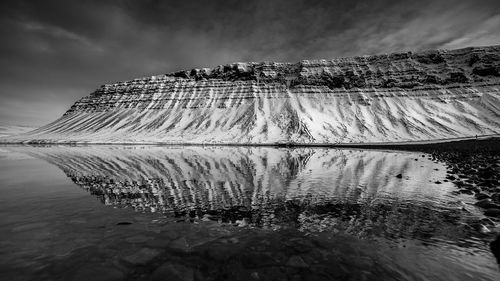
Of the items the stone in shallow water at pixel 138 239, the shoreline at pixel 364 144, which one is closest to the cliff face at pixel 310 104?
the shoreline at pixel 364 144

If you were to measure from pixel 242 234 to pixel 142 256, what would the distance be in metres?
4.25

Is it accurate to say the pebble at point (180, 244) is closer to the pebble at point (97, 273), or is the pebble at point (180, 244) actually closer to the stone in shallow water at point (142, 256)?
the stone in shallow water at point (142, 256)

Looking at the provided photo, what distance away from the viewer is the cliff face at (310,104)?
396 feet

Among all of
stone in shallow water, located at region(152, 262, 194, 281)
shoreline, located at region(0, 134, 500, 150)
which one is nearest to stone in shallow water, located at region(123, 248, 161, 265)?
stone in shallow water, located at region(152, 262, 194, 281)

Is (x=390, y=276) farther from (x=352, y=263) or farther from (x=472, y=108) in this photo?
(x=472, y=108)

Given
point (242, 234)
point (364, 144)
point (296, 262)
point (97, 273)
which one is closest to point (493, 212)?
point (296, 262)

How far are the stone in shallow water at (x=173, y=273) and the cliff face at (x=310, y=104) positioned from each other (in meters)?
107

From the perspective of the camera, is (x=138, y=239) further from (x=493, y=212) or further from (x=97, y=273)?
(x=493, y=212)

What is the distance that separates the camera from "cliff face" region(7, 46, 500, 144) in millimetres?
120625

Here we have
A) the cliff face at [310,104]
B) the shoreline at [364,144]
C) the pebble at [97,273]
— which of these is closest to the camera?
the pebble at [97,273]

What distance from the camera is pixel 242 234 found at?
12500 millimetres

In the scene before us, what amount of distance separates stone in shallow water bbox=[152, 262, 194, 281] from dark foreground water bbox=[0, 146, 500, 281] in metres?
0.03

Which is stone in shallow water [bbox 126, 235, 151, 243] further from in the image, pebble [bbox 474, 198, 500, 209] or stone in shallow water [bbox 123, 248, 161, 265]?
pebble [bbox 474, 198, 500, 209]

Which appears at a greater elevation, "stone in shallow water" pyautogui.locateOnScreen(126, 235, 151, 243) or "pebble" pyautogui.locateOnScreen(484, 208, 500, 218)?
"stone in shallow water" pyautogui.locateOnScreen(126, 235, 151, 243)
